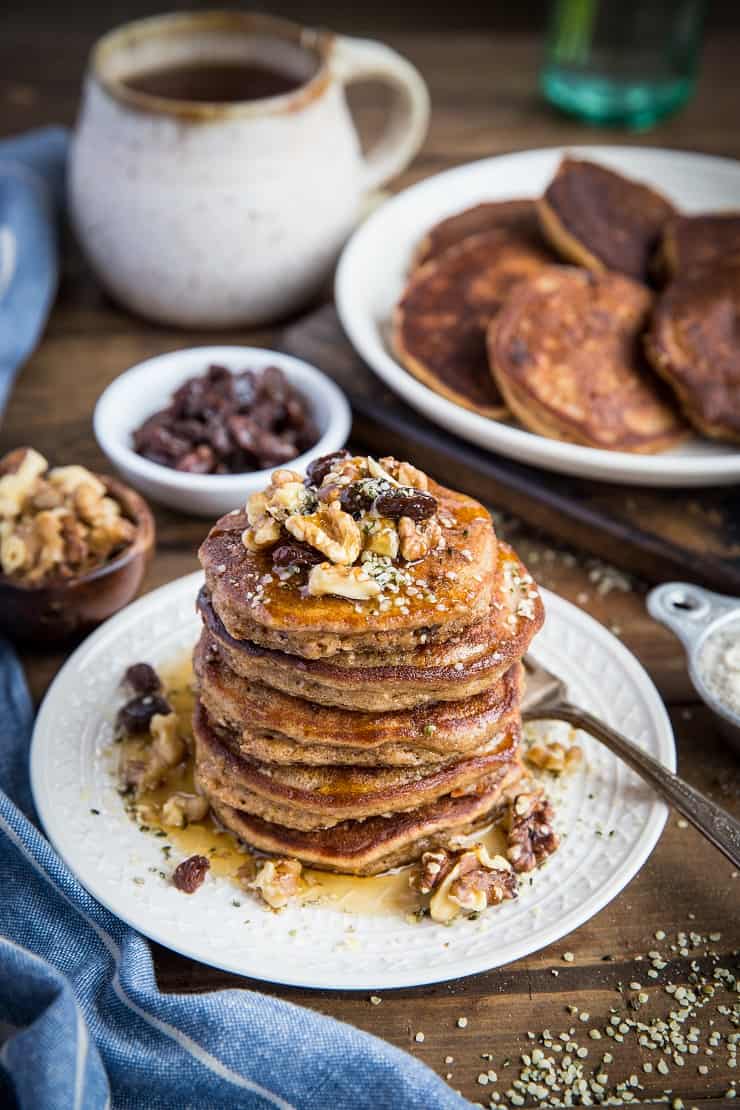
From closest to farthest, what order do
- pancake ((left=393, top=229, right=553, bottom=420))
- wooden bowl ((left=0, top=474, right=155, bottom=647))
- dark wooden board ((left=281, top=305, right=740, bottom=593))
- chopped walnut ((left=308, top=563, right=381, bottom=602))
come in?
chopped walnut ((left=308, top=563, right=381, bottom=602))
wooden bowl ((left=0, top=474, right=155, bottom=647))
dark wooden board ((left=281, top=305, right=740, bottom=593))
pancake ((left=393, top=229, right=553, bottom=420))

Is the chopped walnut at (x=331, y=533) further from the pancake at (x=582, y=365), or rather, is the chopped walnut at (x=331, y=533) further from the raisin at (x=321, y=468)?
the pancake at (x=582, y=365)

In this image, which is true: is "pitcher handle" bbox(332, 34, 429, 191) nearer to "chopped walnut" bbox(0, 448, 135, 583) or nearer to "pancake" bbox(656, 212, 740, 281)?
"pancake" bbox(656, 212, 740, 281)

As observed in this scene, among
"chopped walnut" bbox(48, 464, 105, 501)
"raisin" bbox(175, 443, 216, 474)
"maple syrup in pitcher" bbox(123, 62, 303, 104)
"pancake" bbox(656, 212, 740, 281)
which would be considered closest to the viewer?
"chopped walnut" bbox(48, 464, 105, 501)

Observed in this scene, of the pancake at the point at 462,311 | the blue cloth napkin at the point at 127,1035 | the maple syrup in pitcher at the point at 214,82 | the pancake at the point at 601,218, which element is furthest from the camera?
the maple syrup in pitcher at the point at 214,82

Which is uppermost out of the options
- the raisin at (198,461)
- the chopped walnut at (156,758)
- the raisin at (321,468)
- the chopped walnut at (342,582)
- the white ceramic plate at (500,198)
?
the chopped walnut at (342,582)

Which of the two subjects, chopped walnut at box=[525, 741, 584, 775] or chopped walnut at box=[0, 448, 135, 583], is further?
chopped walnut at box=[0, 448, 135, 583]

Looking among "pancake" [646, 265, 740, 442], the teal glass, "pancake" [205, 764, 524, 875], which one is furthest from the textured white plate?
the teal glass

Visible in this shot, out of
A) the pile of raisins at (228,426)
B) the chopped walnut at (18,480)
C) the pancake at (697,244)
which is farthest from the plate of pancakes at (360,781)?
the pancake at (697,244)

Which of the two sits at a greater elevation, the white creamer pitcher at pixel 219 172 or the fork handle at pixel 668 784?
the white creamer pitcher at pixel 219 172
